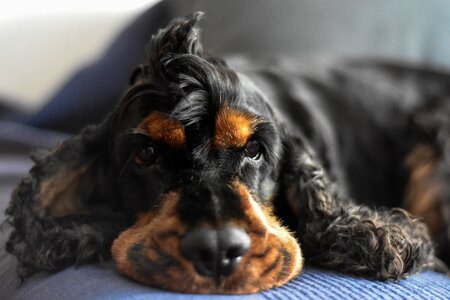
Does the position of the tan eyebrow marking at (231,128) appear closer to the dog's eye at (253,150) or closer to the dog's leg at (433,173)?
the dog's eye at (253,150)

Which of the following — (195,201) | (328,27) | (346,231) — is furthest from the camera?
(328,27)

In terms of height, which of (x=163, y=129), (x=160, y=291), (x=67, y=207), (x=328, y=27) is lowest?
(x=67, y=207)

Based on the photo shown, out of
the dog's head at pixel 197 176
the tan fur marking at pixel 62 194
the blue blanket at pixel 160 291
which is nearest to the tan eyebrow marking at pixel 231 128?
the dog's head at pixel 197 176

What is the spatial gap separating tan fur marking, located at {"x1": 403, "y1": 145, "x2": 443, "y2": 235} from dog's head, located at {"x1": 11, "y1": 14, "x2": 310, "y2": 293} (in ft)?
2.39

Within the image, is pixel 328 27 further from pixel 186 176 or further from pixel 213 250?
pixel 213 250

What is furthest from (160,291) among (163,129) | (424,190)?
(424,190)

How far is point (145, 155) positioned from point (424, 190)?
122 cm

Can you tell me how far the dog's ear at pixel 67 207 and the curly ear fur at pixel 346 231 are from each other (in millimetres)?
531

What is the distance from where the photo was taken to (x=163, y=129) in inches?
57.4

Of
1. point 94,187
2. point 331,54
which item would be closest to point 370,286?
point 94,187

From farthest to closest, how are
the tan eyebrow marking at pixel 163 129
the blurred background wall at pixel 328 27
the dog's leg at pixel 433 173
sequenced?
1. the blurred background wall at pixel 328 27
2. the dog's leg at pixel 433 173
3. the tan eyebrow marking at pixel 163 129

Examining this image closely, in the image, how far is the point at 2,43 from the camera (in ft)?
11.4

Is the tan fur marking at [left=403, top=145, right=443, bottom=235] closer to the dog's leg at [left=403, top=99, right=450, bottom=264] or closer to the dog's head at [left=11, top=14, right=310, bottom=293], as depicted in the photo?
the dog's leg at [left=403, top=99, right=450, bottom=264]

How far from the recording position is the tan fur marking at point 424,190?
2.16 m
